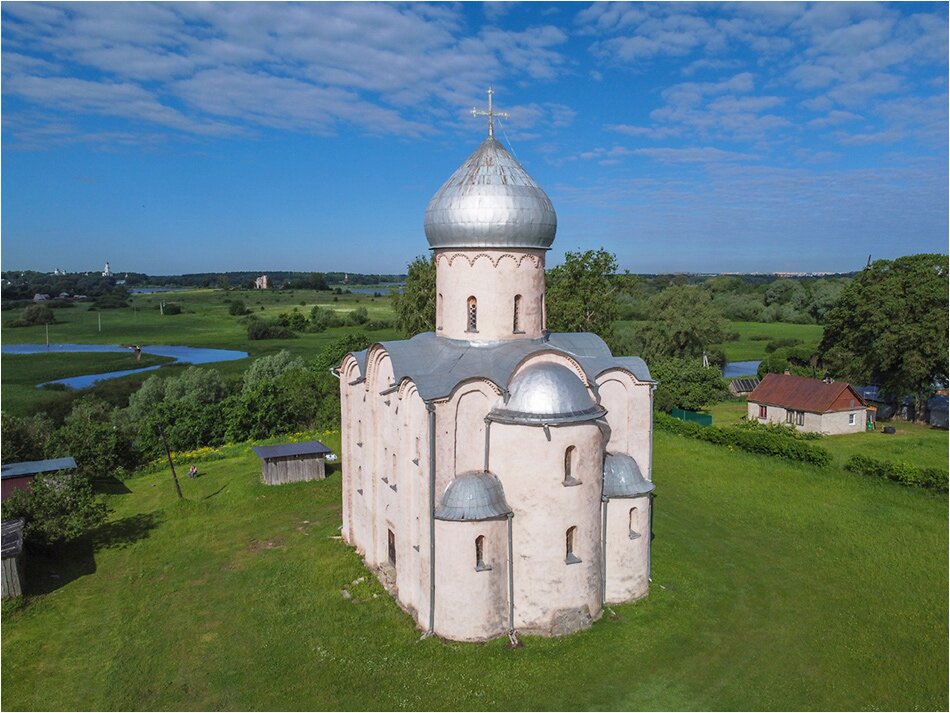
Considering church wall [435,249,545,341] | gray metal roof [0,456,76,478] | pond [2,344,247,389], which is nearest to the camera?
church wall [435,249,545,341]

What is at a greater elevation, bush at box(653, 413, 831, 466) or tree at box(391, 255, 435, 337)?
tree at box(391, 255, 435, 337)

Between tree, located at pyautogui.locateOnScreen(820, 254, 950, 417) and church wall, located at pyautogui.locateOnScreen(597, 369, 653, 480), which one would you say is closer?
church wall, located at pyautogui.locateOnScreen(597, 369, 653, 480)

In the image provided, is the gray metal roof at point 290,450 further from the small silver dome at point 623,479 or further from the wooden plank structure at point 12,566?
the small silver dome at point 623,479

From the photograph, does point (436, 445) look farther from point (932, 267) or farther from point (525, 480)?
point (932, 267)

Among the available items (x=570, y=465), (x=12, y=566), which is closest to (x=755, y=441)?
(x=570, y=465)

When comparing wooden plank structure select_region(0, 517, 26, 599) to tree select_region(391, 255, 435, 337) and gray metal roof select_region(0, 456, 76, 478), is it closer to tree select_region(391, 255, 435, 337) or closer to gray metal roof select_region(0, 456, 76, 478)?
gray metal roof select_region(0, 456, 76, 478)

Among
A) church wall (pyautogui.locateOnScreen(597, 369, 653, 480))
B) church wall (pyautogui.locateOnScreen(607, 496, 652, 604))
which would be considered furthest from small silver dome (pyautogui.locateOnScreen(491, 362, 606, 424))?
church wall (pyautogui.locateOnScreen(607, 496, 652, 604))
